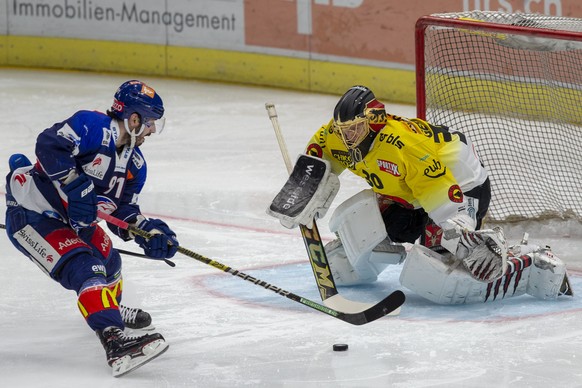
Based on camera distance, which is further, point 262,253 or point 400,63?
point 400,63

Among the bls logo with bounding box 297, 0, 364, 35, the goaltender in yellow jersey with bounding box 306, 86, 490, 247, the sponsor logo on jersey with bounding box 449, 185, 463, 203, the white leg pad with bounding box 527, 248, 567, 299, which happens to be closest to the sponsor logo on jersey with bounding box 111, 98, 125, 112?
the goaltender in yellow jersey with bounding box 306, 86, 490, 247

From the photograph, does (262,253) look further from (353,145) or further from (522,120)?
(522,120)

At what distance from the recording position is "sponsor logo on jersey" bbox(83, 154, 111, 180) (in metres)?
4.16

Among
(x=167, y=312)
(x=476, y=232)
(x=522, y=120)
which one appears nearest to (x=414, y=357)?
(x=476, y=232)

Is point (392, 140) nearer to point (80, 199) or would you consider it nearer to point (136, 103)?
point (136, 103)

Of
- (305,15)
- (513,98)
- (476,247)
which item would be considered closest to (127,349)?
(476,247)

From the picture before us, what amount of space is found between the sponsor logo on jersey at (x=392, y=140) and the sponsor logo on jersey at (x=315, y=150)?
39 cm

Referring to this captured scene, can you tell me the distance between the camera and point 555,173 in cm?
605

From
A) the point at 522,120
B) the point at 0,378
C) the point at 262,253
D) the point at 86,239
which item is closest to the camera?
the point at 0,378

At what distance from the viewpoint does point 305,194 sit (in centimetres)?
480

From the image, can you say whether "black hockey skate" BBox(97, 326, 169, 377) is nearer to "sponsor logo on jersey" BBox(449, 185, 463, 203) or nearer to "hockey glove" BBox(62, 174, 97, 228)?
"hockey glove" BBox(62, 174, 97, 228)

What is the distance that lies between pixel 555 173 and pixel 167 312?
7.39 feet

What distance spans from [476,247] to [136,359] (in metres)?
1.36

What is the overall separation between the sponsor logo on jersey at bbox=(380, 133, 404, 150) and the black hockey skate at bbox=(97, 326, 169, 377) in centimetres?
116
